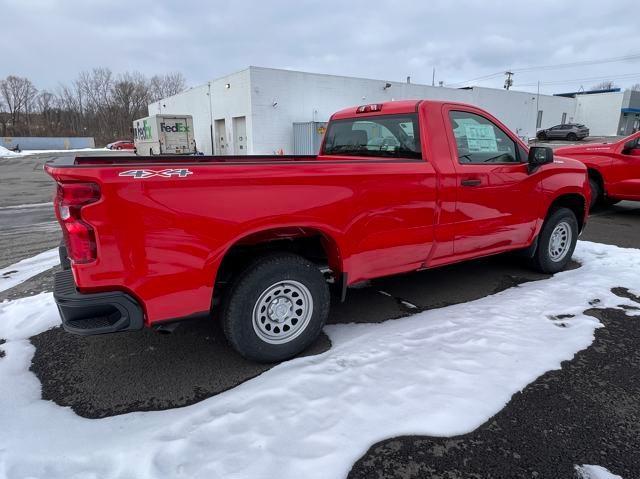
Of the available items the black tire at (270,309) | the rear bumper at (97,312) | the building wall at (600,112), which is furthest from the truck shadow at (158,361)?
the building wall at (600,112)

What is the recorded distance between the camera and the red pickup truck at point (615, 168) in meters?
8.28

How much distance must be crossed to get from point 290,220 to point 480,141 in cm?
229

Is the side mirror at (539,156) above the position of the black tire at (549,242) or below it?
above

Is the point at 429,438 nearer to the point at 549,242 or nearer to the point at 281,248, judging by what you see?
the point at 281,248

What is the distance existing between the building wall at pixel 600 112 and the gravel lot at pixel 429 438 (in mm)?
54939

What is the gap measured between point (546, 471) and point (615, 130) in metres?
58.5

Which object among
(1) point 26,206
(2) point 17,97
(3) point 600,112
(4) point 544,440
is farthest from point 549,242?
(2) point 17,97

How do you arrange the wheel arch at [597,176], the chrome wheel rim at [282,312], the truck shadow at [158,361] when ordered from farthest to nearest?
the wheel arch at [597,176]
the chrome wheel rim at [282,312]
the truck shadow at [158,361]

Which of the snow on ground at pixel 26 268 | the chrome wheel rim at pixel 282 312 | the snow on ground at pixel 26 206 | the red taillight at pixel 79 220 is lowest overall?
the snow on ground at pixel 26 206

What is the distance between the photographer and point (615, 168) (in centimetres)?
845

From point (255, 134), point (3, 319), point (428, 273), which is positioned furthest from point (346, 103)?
point (3, 319)

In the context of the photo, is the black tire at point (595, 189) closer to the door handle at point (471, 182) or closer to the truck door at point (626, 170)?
the truck door at point (626, 170)

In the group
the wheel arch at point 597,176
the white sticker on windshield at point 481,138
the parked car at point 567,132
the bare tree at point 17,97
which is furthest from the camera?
the bare tree at point 17,97

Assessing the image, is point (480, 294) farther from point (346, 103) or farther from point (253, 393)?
point (346, 103)
